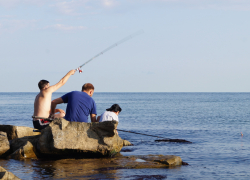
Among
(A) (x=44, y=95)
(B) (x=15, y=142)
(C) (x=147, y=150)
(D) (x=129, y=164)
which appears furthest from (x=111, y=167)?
(C) (x=147, y=150)

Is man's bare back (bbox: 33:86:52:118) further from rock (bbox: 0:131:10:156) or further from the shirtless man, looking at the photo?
rock (bbox: 0:131:10:156)

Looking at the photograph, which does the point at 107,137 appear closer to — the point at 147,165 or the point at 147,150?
the point at 147,165

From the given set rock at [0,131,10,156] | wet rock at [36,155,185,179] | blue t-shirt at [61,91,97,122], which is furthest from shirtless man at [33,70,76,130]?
wet rock at [36,155,185,179]

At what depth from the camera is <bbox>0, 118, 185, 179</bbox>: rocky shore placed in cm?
727

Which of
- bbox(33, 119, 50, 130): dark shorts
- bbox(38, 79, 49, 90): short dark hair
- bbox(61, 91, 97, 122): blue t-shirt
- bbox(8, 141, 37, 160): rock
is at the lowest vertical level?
bbox(8, 141, 37, 160): rock

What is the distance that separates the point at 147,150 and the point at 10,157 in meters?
4.74

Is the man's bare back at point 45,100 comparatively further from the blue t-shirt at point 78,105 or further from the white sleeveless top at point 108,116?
the white sleeveless top at point 108,116

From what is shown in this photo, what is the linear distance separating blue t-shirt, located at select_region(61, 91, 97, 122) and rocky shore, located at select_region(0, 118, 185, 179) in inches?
12.5

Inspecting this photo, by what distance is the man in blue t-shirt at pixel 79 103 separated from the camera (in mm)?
7562

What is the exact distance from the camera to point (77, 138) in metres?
7.41

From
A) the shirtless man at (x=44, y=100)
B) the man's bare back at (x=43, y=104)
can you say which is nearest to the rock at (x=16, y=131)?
the shirtless man at (x=44, y=100)

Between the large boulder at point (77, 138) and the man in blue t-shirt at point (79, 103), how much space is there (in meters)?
0.31

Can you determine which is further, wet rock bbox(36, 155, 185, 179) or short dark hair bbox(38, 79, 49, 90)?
short dark hair bbox(38, 79, 49, 90)

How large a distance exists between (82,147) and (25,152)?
4.81ft
